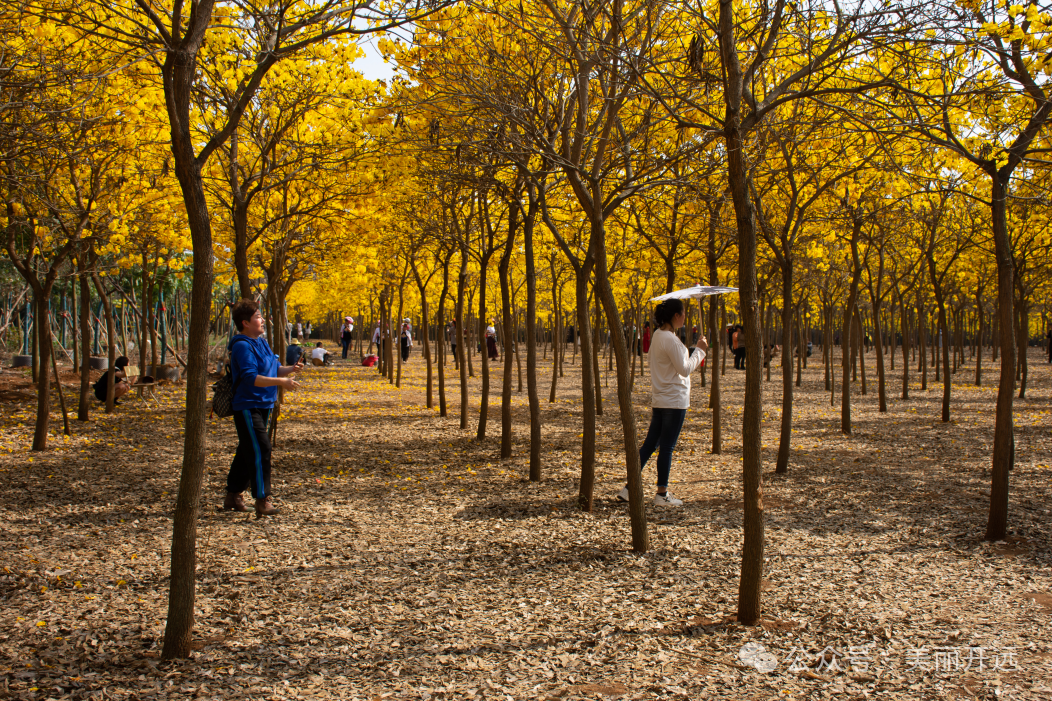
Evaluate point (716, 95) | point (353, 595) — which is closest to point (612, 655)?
point (353, 595)

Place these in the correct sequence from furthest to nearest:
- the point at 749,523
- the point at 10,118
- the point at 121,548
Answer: the point at 10,118
the point at 121,548
the point at 749,523

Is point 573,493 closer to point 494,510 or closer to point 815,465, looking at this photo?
point 494,510

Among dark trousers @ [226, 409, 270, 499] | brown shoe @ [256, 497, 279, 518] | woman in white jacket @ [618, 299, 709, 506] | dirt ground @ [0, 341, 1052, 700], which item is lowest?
dirt ground @ [0, 341, 1052, 700]

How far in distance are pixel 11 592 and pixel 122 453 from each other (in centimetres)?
512

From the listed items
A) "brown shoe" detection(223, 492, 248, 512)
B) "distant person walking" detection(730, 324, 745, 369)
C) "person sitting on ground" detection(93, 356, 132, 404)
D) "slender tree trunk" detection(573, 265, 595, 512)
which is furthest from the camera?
"distant person walking" detection(730, 324, 745, 369)

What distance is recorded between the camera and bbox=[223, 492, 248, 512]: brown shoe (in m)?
6.25

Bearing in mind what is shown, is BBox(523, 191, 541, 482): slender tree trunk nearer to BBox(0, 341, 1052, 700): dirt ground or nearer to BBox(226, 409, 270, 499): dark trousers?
BBox(0, 341, 1052, 700): dirt ground

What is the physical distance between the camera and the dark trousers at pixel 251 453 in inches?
236

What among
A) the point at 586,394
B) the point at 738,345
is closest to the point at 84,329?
the point at 586,394

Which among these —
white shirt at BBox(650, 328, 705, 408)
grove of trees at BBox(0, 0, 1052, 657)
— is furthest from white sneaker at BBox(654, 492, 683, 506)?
white shirt at BBox(650, 328, 705, 408)

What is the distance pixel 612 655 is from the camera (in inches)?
144

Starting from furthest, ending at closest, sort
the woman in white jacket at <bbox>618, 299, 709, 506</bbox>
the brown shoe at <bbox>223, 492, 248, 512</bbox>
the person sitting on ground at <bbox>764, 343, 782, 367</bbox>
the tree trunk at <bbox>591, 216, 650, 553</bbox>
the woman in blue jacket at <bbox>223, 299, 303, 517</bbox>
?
the person sitting on ground at <bbox>764, 343, 782, 367</bbox>
the woman in white jacket at <bbox>618, 299, 709, 506</bbox>
the brown shoe at <bbox>223, 492, 248, 512</bbox>
the woman in blue jacket at <bbox>223, 299, 303, 517</bbox>
the tree trunk at <bbox>591, 216, 650, 553</bbox>

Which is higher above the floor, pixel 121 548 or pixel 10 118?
pixel 10 118

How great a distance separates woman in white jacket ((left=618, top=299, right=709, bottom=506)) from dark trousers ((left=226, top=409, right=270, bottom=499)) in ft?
10.7
